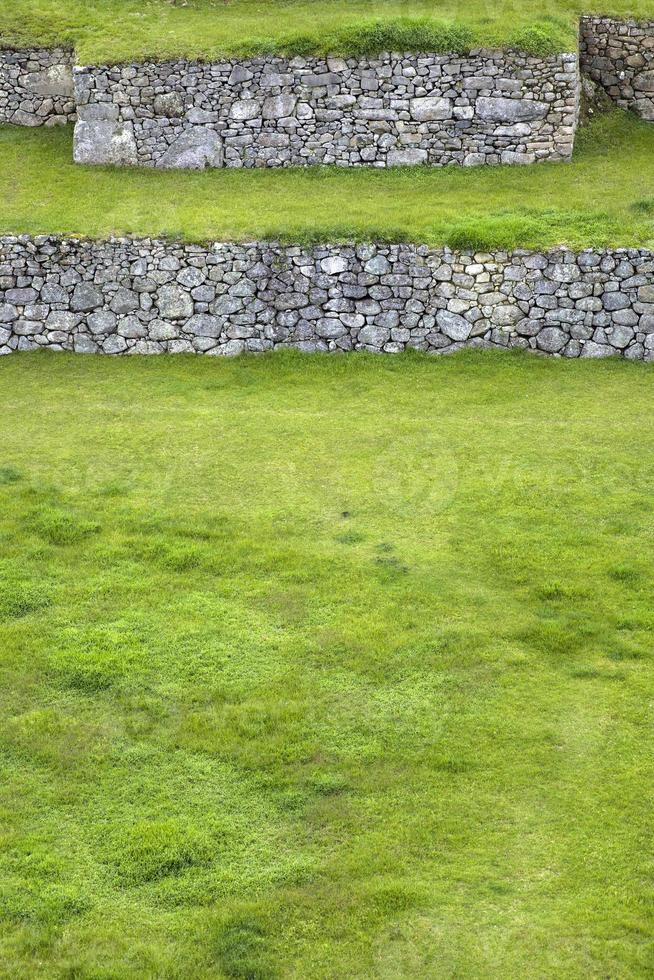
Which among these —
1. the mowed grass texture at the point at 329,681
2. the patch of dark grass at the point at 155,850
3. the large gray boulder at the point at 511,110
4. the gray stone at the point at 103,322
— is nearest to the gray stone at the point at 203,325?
the gray stone at the point at 103,322

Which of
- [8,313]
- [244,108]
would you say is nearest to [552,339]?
[244,108]

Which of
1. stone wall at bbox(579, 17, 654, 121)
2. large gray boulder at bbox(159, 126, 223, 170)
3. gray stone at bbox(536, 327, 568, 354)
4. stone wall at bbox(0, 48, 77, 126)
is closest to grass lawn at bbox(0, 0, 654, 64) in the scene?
stone wall at bbox(0, 48, 77, 126)

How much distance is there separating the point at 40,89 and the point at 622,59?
11478mm

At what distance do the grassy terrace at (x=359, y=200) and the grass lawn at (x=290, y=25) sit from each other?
215 cm

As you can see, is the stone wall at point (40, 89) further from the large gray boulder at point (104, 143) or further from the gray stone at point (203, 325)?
the gray stone at point (203, 325)

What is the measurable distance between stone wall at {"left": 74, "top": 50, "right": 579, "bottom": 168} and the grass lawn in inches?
14.6

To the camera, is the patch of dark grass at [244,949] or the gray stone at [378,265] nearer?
the patch of dark grass at [244,949]

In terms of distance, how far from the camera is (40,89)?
23375 mm

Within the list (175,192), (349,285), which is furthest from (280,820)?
(175,192)

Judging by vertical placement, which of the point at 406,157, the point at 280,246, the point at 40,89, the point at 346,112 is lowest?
the point at 280,246

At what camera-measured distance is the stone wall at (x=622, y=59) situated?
23.1m

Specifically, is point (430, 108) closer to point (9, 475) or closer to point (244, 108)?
point (244, 108)

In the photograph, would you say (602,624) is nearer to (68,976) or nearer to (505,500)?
(505,500)

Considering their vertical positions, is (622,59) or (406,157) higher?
(622,59)
